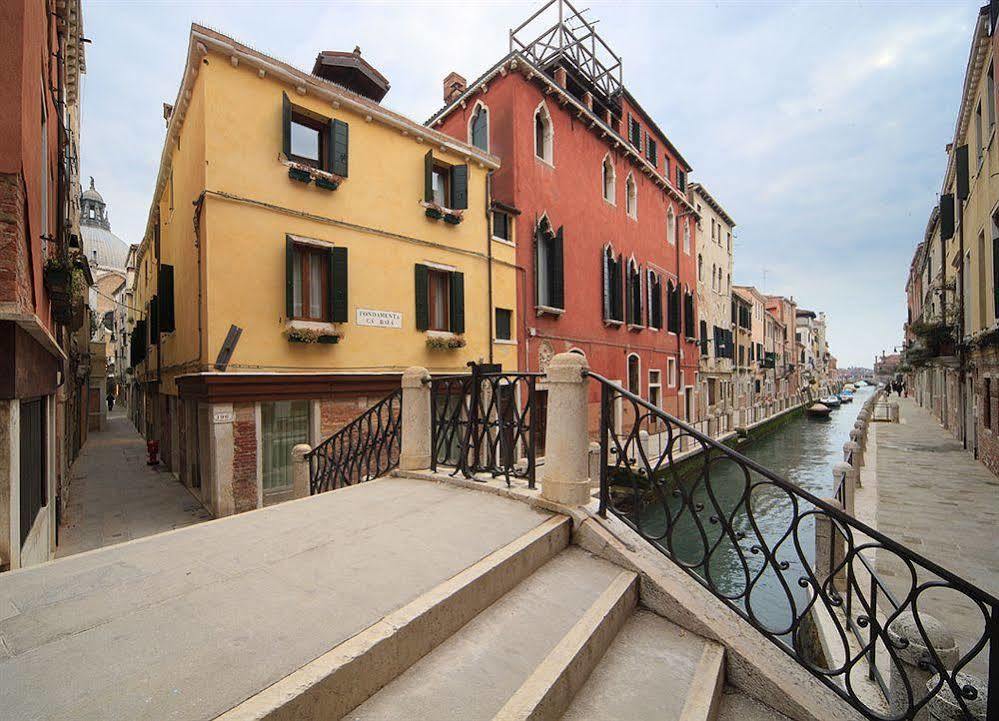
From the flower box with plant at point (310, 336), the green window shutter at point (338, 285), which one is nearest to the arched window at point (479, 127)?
the green window shutter at point (338, 285)

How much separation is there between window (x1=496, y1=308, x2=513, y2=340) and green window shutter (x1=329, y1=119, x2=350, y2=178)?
5.49 metres

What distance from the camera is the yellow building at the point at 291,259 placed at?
795 cm

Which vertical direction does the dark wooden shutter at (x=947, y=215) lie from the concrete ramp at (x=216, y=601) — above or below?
above

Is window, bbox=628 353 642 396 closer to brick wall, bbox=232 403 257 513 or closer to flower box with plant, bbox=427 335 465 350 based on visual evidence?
flower box with plant, bbox=427 335 465 350

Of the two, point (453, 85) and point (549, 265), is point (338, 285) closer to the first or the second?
point (549, 265)

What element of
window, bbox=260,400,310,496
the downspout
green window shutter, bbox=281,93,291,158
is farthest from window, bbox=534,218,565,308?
window, bbox=260,400,310,496

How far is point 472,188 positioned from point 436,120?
564 cm

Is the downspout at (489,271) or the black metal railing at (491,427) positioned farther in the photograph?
the downspout at (489,271)

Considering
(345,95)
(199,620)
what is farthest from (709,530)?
(345,95)

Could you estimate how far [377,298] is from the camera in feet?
32.7

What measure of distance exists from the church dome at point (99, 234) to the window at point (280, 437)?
2433 inches

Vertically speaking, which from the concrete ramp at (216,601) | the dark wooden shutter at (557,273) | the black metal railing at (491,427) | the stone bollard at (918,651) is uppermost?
the dark wooden shutter at (557,273)

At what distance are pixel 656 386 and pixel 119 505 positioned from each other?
18307 millimetres

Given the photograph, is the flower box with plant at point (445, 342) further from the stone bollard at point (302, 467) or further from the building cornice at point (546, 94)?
the building cornice at point (546, 94)
